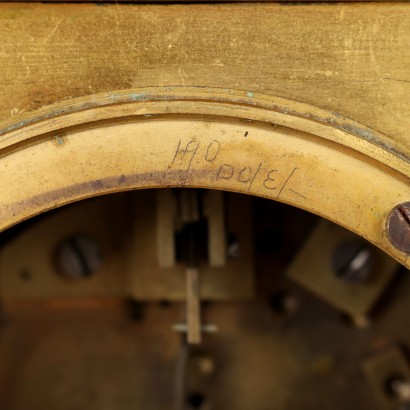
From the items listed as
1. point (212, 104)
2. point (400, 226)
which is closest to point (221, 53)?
point (212, 104)

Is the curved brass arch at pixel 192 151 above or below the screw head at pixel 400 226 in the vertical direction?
above

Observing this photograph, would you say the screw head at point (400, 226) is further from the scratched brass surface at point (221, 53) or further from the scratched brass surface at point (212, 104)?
the scratched brass surface at point (221, 53)

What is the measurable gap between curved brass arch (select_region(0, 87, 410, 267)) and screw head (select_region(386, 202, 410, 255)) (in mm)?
14

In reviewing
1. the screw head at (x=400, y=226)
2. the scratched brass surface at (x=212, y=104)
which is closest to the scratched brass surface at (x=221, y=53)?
the scratched brass surface at (x=212, y=104)

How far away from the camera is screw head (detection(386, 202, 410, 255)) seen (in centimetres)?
117

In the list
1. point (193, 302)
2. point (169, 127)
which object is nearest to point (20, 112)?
point (169, 127)

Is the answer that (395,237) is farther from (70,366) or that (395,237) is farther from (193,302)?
(70,366)

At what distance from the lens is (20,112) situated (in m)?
1.20

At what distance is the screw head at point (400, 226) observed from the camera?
1169 millimetres

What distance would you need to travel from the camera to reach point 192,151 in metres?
1.19

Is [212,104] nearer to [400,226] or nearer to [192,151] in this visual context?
[192,151]

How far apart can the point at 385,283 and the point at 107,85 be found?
4.01 feet

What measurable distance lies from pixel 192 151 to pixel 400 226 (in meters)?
0.43

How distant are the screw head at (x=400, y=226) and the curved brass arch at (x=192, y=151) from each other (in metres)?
0.01
